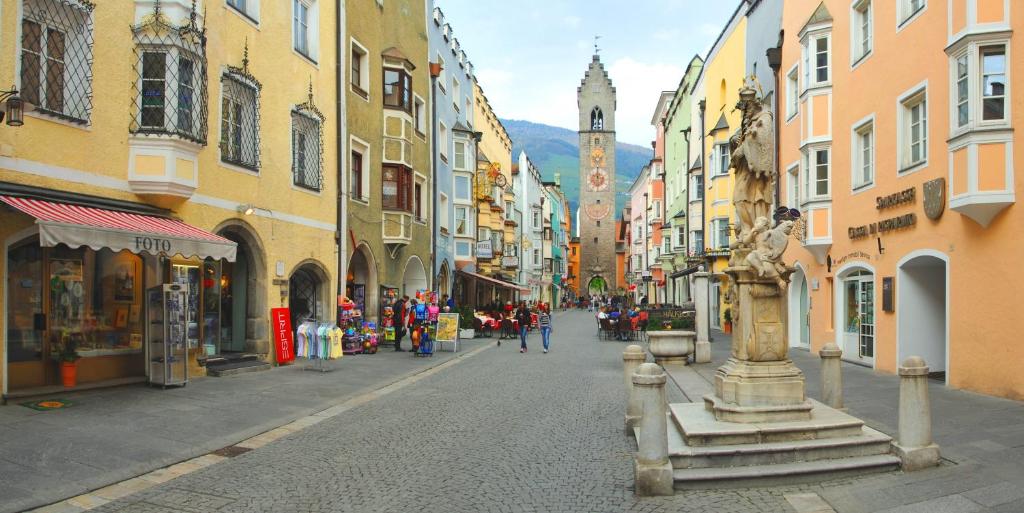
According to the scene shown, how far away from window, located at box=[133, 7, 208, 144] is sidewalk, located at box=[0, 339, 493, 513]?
444cm

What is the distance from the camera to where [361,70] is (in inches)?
904

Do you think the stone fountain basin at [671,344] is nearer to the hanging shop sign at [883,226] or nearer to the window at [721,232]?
the hanging shop sign at [883,226]

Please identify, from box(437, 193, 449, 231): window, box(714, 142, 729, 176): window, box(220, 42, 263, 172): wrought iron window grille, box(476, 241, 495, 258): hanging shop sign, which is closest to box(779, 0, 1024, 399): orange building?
box(714, 142, 729, 176): window

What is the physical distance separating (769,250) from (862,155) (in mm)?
10893

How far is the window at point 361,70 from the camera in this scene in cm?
2239

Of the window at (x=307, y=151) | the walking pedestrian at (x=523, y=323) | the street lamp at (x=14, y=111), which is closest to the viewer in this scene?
the street lamp at (x=14, y=111)

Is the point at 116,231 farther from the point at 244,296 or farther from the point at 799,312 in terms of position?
the point at 799,312

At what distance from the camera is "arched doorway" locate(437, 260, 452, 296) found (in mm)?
34369

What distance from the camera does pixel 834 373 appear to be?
30.7ft

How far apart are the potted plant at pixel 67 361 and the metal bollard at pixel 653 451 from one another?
9.02 meters

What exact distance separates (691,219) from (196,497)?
35.4m

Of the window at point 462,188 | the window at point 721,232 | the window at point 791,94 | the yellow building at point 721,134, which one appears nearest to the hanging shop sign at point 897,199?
the window at point 791,94

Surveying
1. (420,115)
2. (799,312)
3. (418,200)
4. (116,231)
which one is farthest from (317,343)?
(799,312)

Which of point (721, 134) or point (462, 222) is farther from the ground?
point (721, 134)
